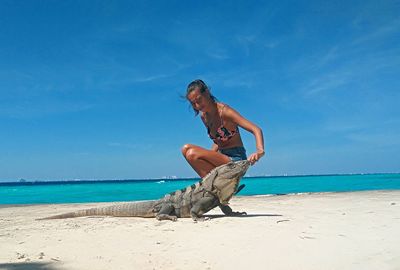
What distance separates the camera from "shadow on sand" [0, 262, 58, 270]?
10.2 ft

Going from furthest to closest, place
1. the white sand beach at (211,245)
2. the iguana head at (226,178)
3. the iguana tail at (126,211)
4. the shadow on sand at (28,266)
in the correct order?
1. the iguana tail at (126,211)
2. the iguana head at (226,178)
3. the white sand beach at (211,245)
4. the shadow on sand at (28,266)

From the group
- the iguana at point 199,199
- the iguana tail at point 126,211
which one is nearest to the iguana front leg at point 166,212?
the iguana at point 199,199

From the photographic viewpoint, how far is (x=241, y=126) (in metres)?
5.72

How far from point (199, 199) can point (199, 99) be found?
5.26 ft

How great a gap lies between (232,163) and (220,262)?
283 centimetres

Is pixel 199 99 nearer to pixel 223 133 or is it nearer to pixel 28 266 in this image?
pixel 223 133

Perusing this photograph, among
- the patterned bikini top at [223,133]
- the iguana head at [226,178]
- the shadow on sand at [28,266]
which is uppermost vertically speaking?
the patterned bikini top at [223,133]

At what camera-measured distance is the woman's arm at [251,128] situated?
525 cm

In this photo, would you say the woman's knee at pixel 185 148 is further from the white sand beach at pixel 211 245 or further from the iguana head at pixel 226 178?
the white sand beach at pixel 211 245

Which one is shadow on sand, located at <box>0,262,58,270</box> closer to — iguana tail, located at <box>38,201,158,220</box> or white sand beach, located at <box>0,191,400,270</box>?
white sand beach, located at <box>0,191,400,270</box>

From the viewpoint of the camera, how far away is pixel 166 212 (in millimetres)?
6398

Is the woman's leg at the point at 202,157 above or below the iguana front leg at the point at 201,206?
above

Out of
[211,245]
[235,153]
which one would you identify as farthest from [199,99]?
[211,245]

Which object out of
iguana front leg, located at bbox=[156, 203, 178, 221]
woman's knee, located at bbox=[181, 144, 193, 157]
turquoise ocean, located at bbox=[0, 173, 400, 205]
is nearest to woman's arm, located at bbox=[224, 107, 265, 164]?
woman's knee, located at bbox=[181, 144, 193, 157]
